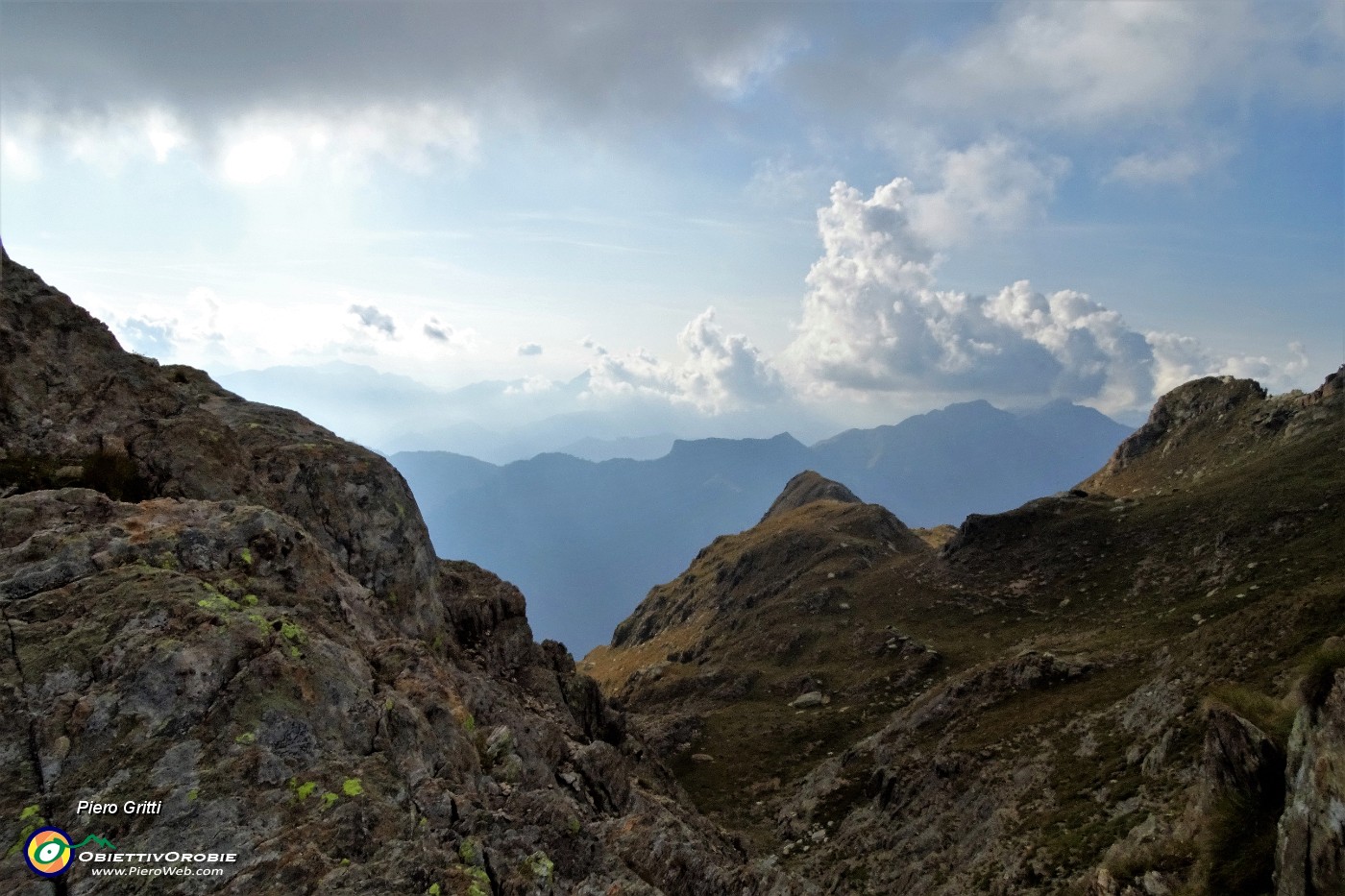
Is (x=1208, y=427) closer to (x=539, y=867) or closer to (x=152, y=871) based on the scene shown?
(x=539, y=867)

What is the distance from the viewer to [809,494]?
167250 millimetres

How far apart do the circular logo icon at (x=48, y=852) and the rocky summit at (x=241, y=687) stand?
0.14 metres

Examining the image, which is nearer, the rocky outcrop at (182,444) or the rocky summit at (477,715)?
the rocky summit at (477,715)

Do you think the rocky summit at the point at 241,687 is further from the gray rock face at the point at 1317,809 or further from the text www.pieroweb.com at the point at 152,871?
the gray rock face at the point at 1317,809

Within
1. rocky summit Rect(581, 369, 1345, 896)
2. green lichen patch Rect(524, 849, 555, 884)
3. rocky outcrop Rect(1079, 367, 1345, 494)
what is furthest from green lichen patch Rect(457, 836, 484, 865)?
rocky outcrop Rect(1079, 367, 1345, 494)

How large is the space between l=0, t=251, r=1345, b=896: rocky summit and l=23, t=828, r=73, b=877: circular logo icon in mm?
123

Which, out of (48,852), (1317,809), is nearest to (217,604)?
(48,852)

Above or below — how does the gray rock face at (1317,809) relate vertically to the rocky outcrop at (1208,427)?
below

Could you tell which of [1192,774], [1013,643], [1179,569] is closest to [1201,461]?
[1179,569]

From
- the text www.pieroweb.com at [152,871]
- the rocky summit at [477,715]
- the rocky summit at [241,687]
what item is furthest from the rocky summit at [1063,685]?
the text www.pieroweb.com at [152,871]

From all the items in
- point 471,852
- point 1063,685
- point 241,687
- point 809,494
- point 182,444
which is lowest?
point 1063,685

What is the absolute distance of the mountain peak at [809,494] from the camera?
163875 mm

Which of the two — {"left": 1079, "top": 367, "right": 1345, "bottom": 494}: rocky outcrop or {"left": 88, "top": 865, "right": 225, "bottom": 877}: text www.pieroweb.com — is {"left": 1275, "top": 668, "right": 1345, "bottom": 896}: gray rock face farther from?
{"left": 1079, "top": 367, "right": 1345, "bottom": 494}: rocky outcrop

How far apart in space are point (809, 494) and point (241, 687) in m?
159
